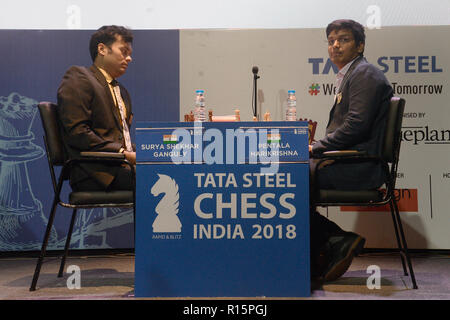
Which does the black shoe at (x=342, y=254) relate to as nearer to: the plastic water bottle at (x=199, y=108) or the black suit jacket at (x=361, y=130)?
the black suit jacket at (x=361, y=130)

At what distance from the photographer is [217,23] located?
4.12m

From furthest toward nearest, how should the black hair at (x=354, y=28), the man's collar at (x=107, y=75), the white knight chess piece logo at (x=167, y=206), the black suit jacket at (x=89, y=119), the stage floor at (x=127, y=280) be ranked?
the man's collar at (x=107, y=75) < the black hair at (x=354, y=28) < the black suit jacket at (x=89, y=119) < the stage floor at (x=127, y=280) < the white knight chess piece logo at (x=167, y=206)

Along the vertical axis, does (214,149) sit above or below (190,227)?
above

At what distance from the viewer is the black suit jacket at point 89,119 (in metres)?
2.80

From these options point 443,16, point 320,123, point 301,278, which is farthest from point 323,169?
A: point 443,16

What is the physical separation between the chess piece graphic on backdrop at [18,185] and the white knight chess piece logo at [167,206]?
200 cm

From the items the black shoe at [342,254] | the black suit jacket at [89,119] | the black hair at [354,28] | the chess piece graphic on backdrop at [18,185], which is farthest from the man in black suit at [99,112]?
the black hair at [354,28]

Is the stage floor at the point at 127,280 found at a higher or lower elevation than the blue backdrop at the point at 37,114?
lower

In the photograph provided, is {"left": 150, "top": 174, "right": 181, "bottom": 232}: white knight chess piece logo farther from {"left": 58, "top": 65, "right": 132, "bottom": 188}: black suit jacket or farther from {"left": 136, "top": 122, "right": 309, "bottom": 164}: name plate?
{"left": 58, "top": 65, "right": 132, "bottom": 188}: black suit jacket
